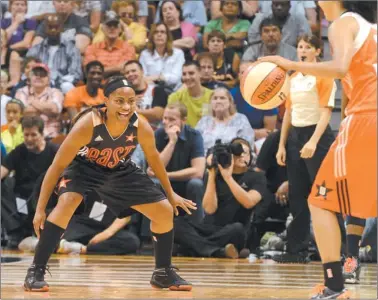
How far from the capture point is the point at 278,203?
9039mm

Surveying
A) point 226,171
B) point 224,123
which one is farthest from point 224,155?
point 224,123

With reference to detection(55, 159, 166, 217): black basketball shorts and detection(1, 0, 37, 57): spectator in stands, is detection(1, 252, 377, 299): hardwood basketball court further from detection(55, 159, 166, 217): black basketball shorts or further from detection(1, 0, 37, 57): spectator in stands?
detection(1, 0, 37, 57): spectator in stands

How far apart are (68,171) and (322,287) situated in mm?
1916

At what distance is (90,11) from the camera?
1230 centimetres

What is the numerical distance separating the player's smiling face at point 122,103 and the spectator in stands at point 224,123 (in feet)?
12.3

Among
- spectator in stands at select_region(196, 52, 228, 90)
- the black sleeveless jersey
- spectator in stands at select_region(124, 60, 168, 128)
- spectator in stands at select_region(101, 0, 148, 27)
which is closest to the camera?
the black sleeveless jersey

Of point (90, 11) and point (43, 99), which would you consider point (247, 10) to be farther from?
point (43, 99)

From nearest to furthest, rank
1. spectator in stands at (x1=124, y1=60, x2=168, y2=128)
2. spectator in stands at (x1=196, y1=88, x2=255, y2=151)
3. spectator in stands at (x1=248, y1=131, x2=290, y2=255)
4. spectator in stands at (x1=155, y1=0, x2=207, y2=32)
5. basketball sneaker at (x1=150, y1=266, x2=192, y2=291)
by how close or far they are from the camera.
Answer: basketball sneaker at (x1=150, y1=266, x2=192, y2=291), spectator in stands at (x1=248, y1=131, x2=290, y2=255), spectator in stands at (x1=196, y1=88, x2=255, y2=151), spectator in stands at (x1=124, y1=60, x2=168, y2=128), spectator in stands at (x1=155, y1=0, x2=207, y2=32)

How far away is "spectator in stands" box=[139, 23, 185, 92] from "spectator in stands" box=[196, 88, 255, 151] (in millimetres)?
1312

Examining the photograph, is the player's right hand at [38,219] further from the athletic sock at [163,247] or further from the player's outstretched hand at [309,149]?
the player's outstretched hand at [309,149]

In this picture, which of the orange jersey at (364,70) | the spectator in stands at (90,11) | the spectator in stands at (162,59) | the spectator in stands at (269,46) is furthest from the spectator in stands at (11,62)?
the orange jersey at (364,70)

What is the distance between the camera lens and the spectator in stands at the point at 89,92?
1058 centimetres

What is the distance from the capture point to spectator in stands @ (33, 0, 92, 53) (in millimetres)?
11930

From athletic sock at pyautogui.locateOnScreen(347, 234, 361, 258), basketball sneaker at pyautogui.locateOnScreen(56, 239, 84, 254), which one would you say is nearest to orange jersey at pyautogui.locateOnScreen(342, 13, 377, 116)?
athletic sock at pyautogui.locateOnScreen(347, 234, 361, 258)
